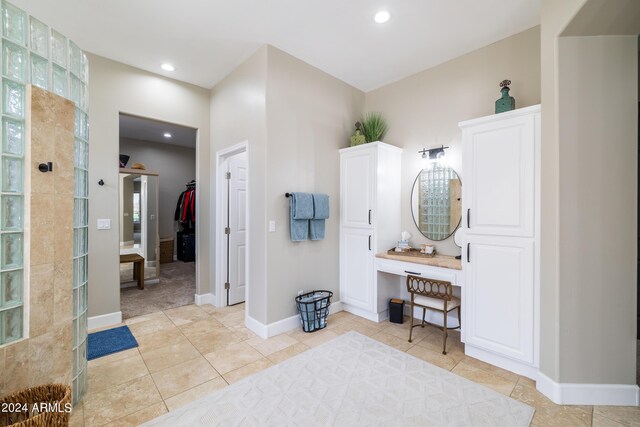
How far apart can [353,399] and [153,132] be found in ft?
20.5

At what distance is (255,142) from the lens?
10.1 feet

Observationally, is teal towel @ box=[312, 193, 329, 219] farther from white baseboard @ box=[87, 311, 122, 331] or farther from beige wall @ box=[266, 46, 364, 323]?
white baseboard @ box=[87, 311, 122, 331]

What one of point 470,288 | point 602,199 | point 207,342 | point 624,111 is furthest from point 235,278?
point 624,111

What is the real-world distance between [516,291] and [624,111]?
145 cm

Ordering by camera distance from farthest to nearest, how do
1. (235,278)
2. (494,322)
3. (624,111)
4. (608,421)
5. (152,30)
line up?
1. (235,278)
2. (152,30)
3. (494,322)
4. (624,111)
5. (608,421)

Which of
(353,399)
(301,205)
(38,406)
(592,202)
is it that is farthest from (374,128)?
(38,406)

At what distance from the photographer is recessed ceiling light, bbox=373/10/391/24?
8.08 ft

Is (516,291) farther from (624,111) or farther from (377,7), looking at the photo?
(377,7)

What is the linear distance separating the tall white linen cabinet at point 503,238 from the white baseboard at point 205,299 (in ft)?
10.7

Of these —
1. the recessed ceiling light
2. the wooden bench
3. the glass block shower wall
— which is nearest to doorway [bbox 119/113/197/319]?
the wooden bench

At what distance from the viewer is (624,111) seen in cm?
186

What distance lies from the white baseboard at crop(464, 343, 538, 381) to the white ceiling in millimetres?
2996

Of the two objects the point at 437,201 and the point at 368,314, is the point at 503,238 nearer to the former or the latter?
the point at 437,201

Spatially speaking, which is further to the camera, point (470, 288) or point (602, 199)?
point (470, 288)
